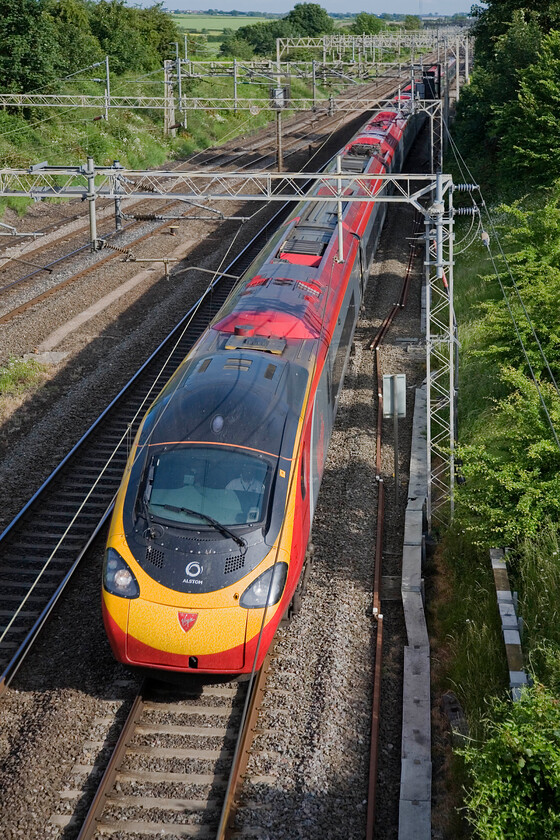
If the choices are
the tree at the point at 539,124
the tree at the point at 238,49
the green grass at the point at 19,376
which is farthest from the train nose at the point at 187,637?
the tree at the point at 238,49

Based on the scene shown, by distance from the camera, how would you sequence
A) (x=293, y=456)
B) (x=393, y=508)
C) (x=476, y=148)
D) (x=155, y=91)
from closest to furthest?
1. (x=293, y=456)
2. (x=393, y=508)
3. (x=476, y=148)
4. (x=155, y=91)

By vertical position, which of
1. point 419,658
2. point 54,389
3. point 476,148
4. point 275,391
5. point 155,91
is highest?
point 155,91

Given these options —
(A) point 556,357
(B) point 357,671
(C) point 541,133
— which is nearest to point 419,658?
(B) point 357,671

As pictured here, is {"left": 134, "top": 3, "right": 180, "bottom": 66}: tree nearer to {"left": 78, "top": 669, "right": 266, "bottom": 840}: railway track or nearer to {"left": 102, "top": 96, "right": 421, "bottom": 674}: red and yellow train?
{"left": 102, "top": 96, "right": 421, "bottom": 674}: red and yellow train

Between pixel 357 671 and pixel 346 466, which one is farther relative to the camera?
pixel 346 466

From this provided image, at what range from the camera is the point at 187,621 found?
927 centimetres

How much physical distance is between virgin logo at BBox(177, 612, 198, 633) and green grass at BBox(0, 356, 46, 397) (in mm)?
10481

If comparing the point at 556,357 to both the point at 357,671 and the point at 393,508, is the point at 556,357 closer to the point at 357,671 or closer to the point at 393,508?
the point at 393,508

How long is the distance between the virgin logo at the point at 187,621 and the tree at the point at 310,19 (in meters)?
101

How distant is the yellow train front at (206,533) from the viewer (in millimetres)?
Answer: 9336

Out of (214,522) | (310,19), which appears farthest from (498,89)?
(310,19)

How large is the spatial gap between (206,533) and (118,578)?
107cm

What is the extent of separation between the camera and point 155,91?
5869 cm

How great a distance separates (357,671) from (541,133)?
75.7ft
